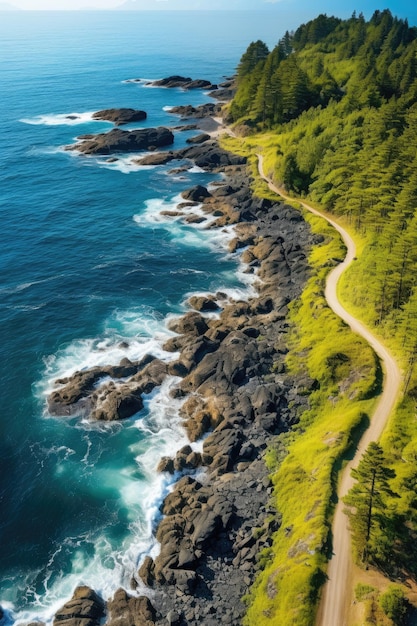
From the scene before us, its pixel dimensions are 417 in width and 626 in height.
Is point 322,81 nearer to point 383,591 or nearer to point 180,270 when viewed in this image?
point 180,270

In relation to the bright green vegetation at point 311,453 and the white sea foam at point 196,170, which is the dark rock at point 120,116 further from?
the bright green vegetation at point 311,453

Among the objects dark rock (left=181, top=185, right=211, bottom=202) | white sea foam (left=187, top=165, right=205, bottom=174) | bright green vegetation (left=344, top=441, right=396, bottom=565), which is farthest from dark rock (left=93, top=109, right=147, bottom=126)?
bright green vegetation (left=344, top=441, right=396, bottom=565)

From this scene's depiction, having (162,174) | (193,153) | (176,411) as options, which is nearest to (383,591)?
(176,411)

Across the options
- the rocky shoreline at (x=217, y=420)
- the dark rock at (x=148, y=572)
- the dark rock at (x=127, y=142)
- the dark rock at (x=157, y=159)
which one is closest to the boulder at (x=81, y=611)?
the rocky shoreline at (x=217, y=420)

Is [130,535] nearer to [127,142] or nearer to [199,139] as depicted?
[127,142]

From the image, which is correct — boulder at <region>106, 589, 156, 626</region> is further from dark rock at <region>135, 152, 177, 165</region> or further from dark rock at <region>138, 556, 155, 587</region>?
dark rock at <region>135, 152, 177, 165</region>

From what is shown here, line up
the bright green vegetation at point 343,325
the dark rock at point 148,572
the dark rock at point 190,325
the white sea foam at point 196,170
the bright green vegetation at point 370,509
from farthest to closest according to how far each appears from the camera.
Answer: the white sea foam at point 196,170, the dark rock at point 190,325, the dark rock at point 148,572, the bright green vegetation at point 343,325, the bright green vegetation at point 370,509
